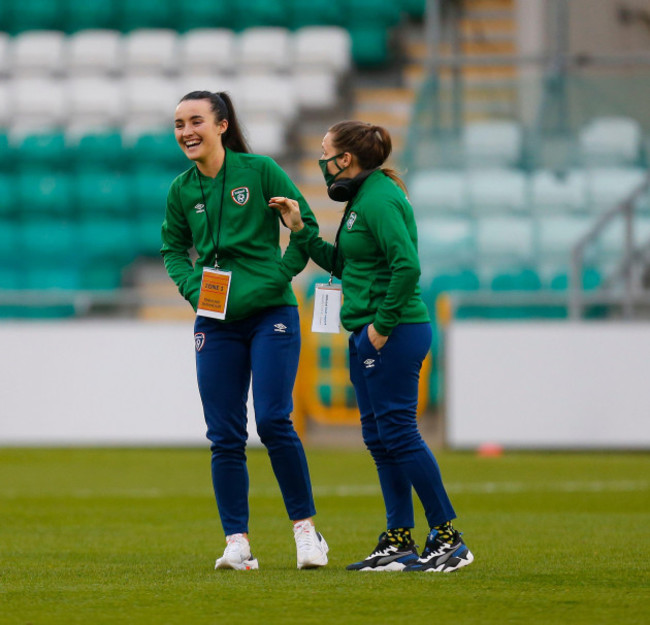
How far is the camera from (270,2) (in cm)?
1772

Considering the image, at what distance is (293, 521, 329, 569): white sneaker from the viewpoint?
16.3 feet

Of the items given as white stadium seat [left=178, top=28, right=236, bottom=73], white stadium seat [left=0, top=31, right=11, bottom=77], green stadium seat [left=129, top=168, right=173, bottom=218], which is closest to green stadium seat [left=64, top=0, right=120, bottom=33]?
white stadium seat [left=0, top=31, right=11, bottom=77]

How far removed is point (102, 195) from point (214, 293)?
11.1 meters

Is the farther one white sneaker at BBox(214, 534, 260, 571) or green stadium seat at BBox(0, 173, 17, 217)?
green stadium seat at BBox(0, 173, 17, 217)

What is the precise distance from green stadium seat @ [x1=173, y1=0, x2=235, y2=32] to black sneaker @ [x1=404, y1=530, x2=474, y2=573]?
45.4 ft

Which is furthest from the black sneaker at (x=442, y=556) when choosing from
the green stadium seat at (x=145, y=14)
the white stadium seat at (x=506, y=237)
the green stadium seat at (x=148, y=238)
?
the green stadium seat at (x=145, y=14)

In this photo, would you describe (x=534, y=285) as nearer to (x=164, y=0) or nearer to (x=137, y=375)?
(x=137, y=375)

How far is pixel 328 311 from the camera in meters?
5.04

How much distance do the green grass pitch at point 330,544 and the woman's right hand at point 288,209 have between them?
4.09 ft

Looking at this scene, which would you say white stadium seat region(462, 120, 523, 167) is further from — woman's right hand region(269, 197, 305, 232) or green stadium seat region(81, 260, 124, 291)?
woman's right hand region(269, 197, 305, 232)

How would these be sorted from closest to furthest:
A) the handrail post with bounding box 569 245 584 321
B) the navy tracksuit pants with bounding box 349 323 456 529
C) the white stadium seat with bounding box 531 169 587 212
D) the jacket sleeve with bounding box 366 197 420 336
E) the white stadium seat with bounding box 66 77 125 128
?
the jacket sleeve with bounding box 366 197 420 336 < the navy tracksuit pants with bounding box 349 323 456 529 < the handrail post with bounding box 569 245 584 321 < the white stadium seat with bounding box 531 169 587 212 < the white stadium seat with bounding box 66 77 125 128

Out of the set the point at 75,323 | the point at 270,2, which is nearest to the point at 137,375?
the point at 75,323

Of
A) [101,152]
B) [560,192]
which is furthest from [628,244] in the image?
[101,152]

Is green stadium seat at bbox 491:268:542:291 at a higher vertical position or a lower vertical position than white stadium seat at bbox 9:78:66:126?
lower
